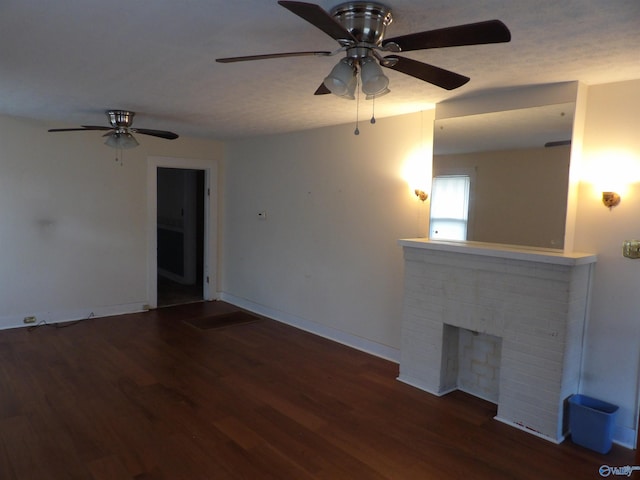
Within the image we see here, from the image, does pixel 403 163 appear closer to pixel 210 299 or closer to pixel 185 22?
pixel 185 22

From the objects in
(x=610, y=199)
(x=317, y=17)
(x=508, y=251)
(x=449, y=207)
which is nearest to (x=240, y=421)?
(x=508, y=251)

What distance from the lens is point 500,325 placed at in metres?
3.10

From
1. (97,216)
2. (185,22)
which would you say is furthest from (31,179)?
(185,22)

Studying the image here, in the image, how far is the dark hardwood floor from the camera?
2.50 meters

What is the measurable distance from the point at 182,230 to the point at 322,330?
369 centimetres

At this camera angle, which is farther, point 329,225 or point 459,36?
point 329,225

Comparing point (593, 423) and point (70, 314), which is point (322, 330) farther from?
point (70, 314)

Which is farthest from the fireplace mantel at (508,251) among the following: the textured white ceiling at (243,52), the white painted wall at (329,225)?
the textured white ceiling at (243,52)

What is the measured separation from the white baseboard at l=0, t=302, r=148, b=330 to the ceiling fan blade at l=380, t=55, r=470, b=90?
15.9 feet

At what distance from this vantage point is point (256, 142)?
5734 mm

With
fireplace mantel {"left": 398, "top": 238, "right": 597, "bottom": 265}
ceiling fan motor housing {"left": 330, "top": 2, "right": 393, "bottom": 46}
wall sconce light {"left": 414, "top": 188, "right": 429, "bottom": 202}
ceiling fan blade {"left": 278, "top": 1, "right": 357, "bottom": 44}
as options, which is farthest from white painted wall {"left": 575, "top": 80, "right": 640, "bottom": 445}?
ceiling fan blade {"left": 278, "top": 1, "right": 357, "bottom": 44}

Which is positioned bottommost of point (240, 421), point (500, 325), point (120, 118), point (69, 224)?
point (240, 421)

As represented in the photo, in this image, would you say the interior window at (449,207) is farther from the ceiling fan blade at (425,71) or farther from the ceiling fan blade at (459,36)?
the ceiling fan blade at (459,36)

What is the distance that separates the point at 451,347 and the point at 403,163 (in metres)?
1.66
